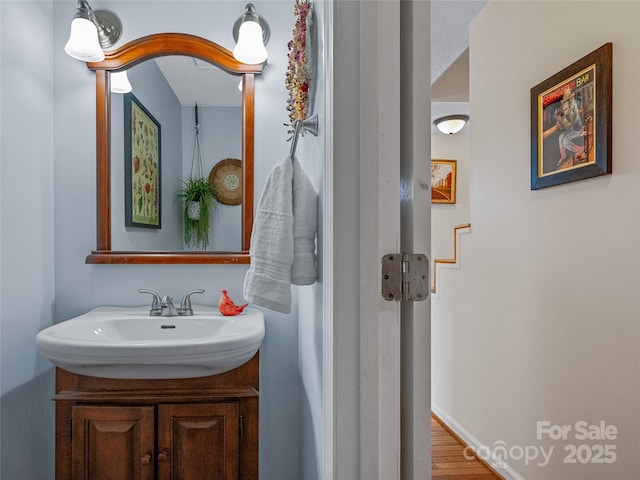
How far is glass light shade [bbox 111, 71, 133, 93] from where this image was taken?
171 centimetres

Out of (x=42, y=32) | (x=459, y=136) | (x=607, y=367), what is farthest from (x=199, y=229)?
(x=459, y=136)

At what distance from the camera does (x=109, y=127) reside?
170 cm

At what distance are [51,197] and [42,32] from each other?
62cm

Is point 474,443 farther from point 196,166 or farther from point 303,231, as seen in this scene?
point 196,166

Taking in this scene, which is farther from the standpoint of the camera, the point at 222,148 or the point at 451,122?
the point at 451,122

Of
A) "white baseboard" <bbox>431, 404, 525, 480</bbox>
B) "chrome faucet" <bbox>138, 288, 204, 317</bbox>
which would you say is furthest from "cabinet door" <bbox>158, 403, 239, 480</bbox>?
"white baseboard" <bbox>431, 404, 525, 480</bbox>

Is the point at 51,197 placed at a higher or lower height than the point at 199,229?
higher

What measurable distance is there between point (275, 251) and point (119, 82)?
1.18m

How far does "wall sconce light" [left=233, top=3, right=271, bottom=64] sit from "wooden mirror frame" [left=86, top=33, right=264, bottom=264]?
59 mm

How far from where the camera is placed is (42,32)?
1613 millimetres

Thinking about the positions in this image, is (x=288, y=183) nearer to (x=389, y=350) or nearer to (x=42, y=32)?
(x=389, y=350)

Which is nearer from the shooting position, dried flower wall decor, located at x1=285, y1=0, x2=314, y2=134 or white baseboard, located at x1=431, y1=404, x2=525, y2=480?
dried flower wall decor, located at x1=285, y1=0, x2=314, y2=134

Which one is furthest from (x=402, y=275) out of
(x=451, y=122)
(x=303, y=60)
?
(x=451, y=122)

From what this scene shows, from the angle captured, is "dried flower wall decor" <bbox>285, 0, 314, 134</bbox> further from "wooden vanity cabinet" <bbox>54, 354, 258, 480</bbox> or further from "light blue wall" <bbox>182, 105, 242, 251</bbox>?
"wooden vanity cabinet" <bbox>54, 354, 258, 480</bbox>
